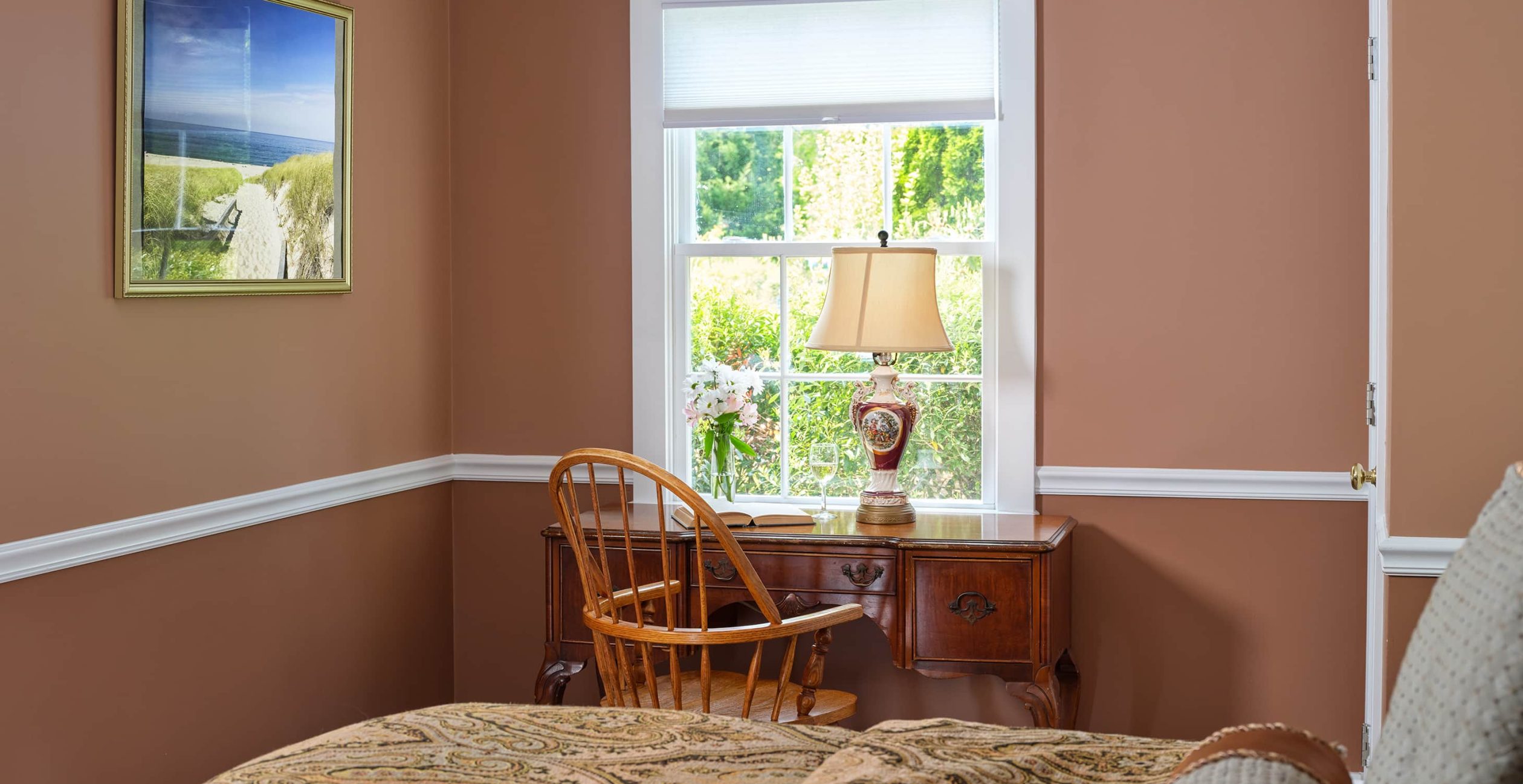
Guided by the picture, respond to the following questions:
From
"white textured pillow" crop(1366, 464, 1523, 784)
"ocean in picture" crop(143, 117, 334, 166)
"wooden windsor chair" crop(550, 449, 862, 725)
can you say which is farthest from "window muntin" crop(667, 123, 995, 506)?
"white textured pillow" crop(1366, 464, 1523, 784)

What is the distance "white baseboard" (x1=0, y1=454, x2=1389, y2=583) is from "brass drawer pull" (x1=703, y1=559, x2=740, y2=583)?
30.0 inches

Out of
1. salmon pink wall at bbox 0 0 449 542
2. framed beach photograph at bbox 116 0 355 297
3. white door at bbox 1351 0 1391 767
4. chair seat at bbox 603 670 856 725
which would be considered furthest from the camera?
chair seat at bbox 603 670 856 725

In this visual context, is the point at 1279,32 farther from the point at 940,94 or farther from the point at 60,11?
the point at 60,11

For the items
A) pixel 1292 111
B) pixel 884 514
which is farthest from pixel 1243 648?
pixel 1292 111

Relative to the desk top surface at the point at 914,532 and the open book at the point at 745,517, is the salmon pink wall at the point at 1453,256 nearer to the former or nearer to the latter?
the desk top surface at the point at 914,532

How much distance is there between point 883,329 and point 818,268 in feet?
1.70

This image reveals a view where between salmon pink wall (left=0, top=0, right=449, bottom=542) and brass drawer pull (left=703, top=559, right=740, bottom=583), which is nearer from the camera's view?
salmon pink wall (left=0, top=0, right=449, bottom=542)

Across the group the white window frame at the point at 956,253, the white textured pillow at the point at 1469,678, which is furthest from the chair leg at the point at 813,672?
the white textured pillow at the point at 1469,678

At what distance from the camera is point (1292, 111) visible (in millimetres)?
3416

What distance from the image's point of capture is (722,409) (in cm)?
346

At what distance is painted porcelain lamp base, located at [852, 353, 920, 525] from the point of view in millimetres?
3396

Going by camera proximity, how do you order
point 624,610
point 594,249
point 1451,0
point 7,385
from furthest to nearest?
1. point 594,249
2. point 624,610
3. point 7,385
4. point 1451,0

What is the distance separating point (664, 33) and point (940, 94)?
84cm

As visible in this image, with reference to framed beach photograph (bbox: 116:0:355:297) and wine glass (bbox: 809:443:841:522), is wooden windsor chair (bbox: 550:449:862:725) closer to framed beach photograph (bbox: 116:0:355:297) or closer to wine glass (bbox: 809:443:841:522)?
wine glass (bbox: 809:443:841:522)
